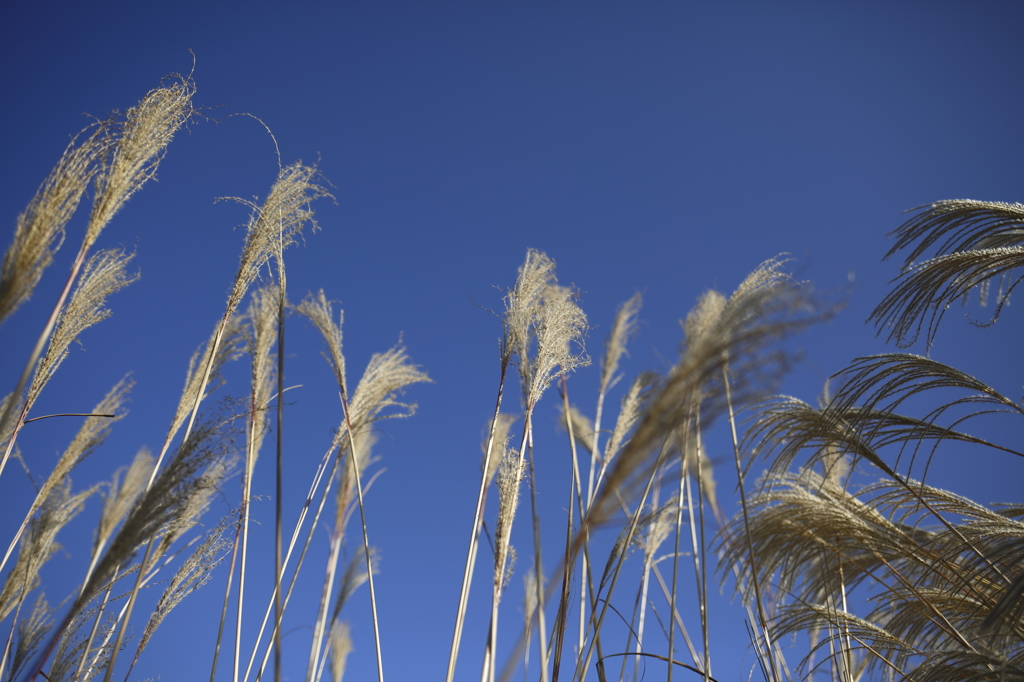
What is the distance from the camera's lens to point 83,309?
7.55ft

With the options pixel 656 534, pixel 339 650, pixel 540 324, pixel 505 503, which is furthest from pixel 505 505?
pixel 339 650

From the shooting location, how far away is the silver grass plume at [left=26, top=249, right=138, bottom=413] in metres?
2.19

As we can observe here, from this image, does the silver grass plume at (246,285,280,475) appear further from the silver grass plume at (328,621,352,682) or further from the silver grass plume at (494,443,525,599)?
the silver grass plume at (328,621,352,682)

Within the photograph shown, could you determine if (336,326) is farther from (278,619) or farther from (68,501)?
(68,501)

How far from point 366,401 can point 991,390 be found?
115 inches

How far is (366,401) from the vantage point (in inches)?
125

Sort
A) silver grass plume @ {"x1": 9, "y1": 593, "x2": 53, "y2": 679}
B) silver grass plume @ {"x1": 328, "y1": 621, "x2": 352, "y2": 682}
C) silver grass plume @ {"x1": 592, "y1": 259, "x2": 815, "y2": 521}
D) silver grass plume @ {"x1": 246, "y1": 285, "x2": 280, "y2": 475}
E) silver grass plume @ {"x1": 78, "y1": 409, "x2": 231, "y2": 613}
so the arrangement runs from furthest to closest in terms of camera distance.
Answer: silver grass plume @ {"x1": 328, "y1": 621, "x2": 352, "y2": 682}
silver grass plume @ {"x1": 9, "y1": 593, "x2": 53, "y2": 679}
silver grass plume @ {"x1": 246, "y1": 285, "x2": 280, "y2": 475}
silver grass plume @ {"x1": 78, "y1": 409, "x2": 231, "y2": 613}
silver grass plume @ {"x1": 592, "y1": 259, "x2": 815, "y2": 521}

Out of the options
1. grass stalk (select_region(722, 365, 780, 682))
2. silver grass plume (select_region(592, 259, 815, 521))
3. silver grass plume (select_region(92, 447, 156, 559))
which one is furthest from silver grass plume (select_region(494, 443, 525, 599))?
silver grass plume (select_region(92, 447, 156, 559))

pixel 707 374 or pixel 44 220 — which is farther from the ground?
pixel 44 220

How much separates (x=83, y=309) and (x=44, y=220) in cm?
102

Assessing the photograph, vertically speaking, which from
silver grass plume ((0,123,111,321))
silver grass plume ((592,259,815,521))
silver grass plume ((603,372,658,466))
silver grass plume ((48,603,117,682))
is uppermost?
silver grass plume ((603,372,658,466))

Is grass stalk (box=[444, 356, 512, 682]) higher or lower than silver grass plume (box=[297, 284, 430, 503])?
lower

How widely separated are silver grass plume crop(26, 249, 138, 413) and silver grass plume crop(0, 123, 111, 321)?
738mm

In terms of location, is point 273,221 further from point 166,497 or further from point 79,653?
point 79,653
